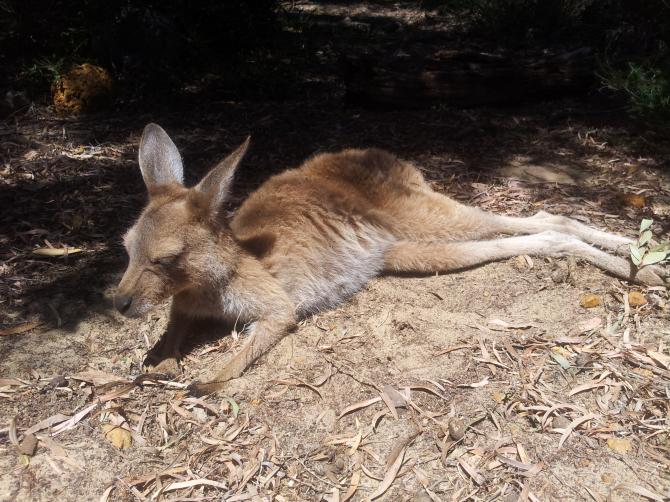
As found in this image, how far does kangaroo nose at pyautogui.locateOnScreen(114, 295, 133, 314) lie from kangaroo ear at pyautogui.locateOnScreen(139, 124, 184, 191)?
31.2 inches

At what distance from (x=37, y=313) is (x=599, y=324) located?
3.50m

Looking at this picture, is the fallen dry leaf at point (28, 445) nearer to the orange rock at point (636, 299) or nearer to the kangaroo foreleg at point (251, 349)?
the kangaroo foreleg at point (251, 349)

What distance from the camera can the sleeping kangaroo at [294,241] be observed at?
3430mm

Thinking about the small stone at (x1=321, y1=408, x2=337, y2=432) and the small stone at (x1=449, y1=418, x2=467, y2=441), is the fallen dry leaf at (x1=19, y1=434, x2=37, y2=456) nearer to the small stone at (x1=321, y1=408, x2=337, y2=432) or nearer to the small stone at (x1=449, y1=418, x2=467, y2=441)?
the small stone at (x1=321, y1=408, x2=337, y2=432)

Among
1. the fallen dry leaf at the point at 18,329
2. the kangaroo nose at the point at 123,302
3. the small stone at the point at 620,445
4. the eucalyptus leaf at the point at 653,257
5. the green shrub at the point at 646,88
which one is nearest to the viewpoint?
the small stone at the point at 620,445

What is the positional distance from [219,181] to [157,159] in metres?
0.61

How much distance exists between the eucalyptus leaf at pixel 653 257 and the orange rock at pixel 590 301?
16.4 inches

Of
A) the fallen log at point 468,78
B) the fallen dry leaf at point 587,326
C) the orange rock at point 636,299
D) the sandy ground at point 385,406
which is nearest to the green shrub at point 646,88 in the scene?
the fallen log at point 468,78

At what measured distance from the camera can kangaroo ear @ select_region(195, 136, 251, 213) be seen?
3.42 m

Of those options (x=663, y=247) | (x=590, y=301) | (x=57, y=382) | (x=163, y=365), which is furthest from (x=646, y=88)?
(x=57, y=382)

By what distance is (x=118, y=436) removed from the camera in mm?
3090

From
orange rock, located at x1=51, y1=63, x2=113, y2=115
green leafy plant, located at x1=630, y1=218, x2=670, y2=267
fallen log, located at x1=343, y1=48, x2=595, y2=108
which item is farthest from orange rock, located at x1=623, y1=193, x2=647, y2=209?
orange rock, located at x1=51, y1=63, x2=113, y2=115

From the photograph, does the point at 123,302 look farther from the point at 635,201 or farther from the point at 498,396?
the point at 635,201

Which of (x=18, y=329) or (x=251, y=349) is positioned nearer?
(x=251, y=349)
